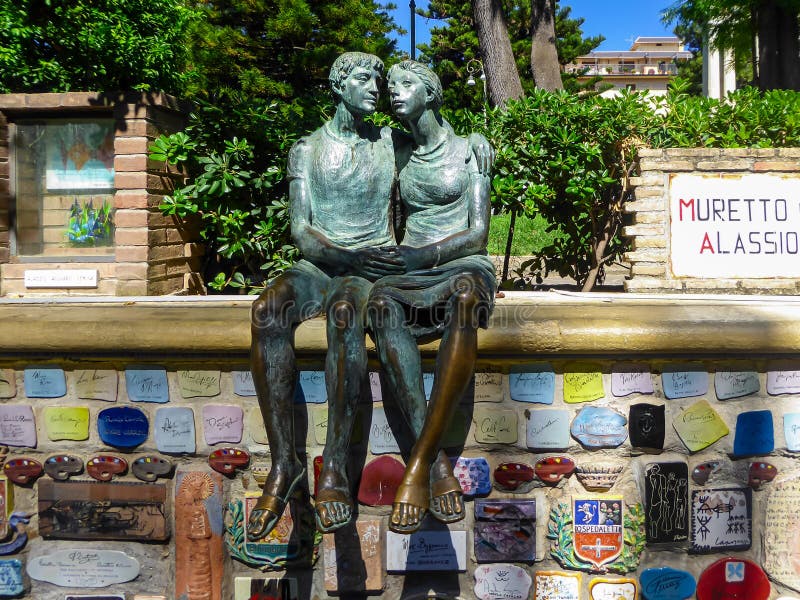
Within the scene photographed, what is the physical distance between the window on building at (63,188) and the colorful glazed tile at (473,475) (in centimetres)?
242

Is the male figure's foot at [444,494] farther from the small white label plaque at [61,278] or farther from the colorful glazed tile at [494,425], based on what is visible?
the small white label plaque at [61,278]

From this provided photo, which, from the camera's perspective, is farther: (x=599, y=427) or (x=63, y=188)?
(x=63, y=188)

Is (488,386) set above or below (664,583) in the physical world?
above

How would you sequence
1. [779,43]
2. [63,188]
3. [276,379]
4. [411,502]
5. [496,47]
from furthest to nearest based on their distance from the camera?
[779,43] → [496,47] → [63,188] → [276,379] → [411,502]

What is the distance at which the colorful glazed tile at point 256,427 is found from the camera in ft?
9.03

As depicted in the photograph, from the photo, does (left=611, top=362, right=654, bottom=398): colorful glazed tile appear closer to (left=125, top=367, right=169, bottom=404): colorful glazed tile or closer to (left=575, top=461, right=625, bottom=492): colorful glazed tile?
(left=575, top=461, right=625, bottom=492): colorful glazed tile

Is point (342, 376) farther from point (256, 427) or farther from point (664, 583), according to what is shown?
point (664, 583)

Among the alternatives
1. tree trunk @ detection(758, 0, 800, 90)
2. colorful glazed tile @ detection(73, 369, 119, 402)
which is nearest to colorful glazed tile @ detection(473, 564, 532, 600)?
colorful glazed tile @ detection(73, 369, 119, 402)

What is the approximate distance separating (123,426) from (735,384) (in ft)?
7.44

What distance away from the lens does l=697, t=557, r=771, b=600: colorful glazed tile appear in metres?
2.71

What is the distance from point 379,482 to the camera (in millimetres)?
2729

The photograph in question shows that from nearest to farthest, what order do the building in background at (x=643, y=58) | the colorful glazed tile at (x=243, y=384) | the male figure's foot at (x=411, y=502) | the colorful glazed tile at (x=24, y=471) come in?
the male figure's foot at (x=411, y=502), the colorful glazed tile at (x=243, y=384), the colorful glazed tile at (x=24, y=471), the building in background at (x=643, y=58)

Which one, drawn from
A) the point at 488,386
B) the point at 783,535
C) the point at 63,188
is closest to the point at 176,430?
the point at 488,386

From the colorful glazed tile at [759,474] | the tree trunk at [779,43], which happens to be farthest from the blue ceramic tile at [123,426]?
the tree trunk at [779,43]
